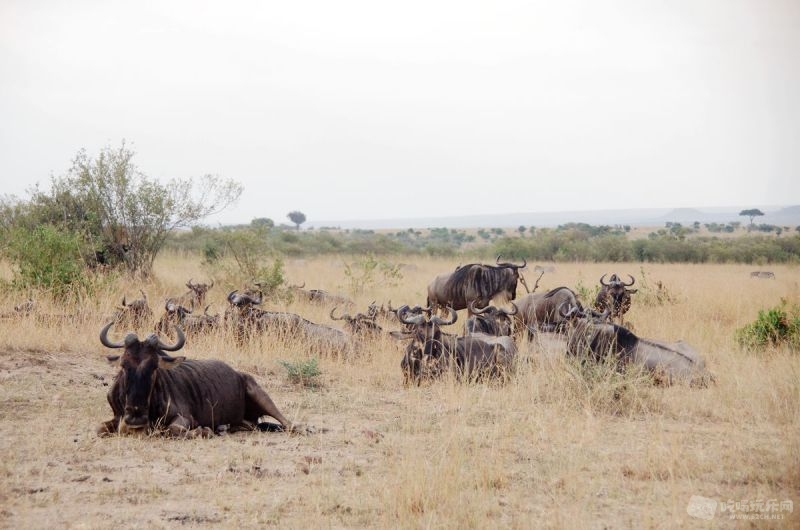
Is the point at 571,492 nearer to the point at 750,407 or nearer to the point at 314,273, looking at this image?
the point at 750,407

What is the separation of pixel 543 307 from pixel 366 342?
3416 mm

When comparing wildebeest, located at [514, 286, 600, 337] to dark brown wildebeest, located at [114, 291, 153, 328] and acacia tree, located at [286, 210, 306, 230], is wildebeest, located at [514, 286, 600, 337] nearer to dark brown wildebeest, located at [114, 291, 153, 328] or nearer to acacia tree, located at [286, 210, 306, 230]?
dark brown wildebeest, located at [114, 291, 153, 328]

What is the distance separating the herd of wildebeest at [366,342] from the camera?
654 cm

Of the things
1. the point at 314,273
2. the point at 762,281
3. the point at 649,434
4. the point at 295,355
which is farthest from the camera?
the point at 314,273

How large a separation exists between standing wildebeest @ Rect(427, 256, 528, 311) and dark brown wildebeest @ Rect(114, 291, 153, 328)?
5721 millimetres

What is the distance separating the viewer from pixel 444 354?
9.39m

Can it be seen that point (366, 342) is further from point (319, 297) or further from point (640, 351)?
point (319, 297)

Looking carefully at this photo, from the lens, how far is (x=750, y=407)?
7680 mm

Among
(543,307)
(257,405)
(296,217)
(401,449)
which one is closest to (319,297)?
(543,307)

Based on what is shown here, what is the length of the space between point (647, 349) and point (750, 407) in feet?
6.11

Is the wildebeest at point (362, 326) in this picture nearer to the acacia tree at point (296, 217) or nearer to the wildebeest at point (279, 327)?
the wildebeest at point (279, 327)

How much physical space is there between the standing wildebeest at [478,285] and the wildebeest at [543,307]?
1518mm

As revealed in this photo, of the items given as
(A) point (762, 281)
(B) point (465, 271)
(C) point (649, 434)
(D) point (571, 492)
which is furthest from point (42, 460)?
(A) point (762, 281)

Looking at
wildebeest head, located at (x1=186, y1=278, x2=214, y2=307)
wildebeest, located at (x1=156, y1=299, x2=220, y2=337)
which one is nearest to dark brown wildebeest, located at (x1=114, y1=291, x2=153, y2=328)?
wildebeest, located at (x1=156, y1=299, x2=220, y2=337)
